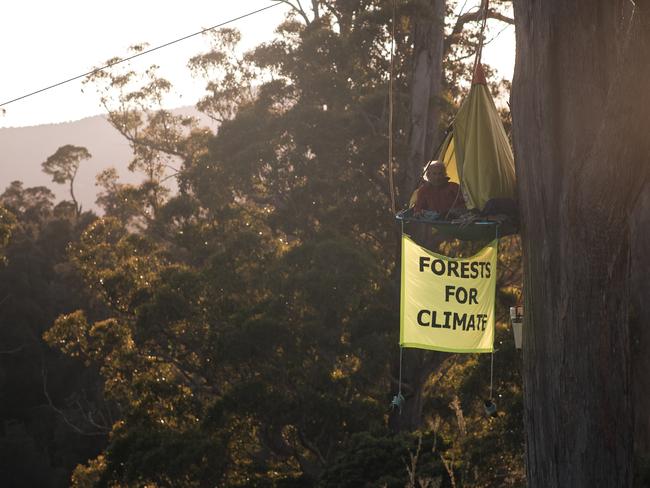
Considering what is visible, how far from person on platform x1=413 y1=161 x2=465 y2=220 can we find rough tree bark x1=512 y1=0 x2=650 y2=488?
4.05 feet

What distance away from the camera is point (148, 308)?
75.9 ft

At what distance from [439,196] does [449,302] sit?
962 millimetres

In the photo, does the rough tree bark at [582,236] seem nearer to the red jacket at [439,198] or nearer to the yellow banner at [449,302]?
the yellow banner at [449,302]

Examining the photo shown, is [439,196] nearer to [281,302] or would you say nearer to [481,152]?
[481,152]

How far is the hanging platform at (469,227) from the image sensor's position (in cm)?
682

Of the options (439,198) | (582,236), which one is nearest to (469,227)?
(439,198)

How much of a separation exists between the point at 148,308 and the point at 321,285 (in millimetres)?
4085

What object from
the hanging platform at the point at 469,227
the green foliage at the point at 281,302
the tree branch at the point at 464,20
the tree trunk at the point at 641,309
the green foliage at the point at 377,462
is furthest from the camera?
the green foliage at the point at 281,302

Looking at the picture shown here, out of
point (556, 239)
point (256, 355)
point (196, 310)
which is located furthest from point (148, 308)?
point (556, 239)

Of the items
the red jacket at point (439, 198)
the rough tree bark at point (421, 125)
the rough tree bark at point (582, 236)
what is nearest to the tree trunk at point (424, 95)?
the rough tree bark at point (421, 125)

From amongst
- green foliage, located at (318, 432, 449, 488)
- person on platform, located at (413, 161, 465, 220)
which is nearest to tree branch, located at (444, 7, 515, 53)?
green foliage, located at (318, 432, 449, 488)

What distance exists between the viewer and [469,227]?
282 inches

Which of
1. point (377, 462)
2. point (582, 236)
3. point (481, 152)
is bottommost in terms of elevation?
point (377, 462)

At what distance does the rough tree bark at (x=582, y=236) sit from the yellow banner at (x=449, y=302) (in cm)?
97
